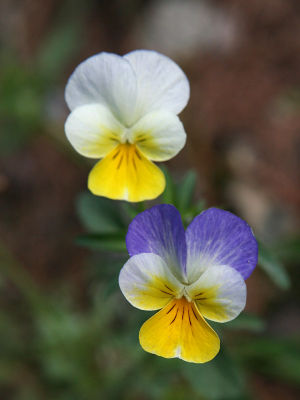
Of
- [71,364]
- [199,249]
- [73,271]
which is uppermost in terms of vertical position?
[199,249]

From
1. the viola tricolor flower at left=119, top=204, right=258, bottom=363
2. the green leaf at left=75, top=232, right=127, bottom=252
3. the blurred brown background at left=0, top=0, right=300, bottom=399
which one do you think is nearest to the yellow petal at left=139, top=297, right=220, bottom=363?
the viola tricolor flower at left=119, top=204, right=258, bottom=363

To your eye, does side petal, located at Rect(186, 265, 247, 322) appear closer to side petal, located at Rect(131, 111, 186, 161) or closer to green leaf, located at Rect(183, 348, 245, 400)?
side petal, located at Rect(131, 111, 186, 161)

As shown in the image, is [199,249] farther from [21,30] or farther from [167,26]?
[21,30]

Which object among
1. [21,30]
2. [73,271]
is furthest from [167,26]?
[73,271]

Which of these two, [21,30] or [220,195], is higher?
[21,30]

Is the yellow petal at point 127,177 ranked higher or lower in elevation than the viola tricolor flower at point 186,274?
higher

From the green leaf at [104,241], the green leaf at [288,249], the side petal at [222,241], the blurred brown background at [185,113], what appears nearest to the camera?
the side petal at [222,241]

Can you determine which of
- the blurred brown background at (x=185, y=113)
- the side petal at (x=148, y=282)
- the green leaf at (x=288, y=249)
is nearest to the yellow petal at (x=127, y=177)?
the side petal at (x=148, y=282)

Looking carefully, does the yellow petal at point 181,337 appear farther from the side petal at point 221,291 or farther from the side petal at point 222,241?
the side petal at point 222,241
